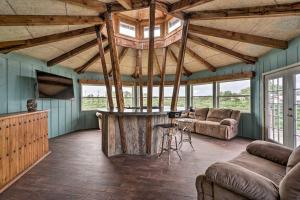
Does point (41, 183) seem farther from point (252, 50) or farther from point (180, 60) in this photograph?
point (252, 50)

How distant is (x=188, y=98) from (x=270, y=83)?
138 inches

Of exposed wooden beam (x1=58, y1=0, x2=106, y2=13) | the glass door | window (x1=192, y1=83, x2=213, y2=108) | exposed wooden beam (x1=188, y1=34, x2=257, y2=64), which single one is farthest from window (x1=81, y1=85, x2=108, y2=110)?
the glass door

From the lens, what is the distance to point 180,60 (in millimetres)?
3836

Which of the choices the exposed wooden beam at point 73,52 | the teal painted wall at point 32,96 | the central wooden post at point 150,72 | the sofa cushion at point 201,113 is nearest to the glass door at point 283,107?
the sofa cushion at point 201,113

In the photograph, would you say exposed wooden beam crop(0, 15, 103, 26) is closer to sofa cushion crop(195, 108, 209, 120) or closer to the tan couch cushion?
the tan couch cushion

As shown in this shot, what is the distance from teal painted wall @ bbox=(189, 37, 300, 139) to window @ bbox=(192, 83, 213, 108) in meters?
0.84

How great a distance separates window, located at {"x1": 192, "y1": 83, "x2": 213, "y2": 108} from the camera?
699 cm

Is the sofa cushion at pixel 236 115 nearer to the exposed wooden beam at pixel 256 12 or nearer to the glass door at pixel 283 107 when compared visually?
the glass door at pixel 283 107

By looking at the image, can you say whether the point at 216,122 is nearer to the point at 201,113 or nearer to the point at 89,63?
the point at 201,113

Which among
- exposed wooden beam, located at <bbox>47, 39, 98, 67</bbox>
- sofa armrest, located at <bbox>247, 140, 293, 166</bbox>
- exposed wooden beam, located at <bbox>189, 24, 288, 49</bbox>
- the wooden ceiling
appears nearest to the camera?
sofa armrest, located at <bbox>247, 140, 293, 166</bbox>

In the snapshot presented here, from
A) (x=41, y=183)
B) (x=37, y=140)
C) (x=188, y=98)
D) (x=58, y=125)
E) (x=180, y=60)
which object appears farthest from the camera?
(x=188, y=98)

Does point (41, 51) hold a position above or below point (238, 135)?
above

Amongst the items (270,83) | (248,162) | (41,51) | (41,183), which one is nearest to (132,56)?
(41,51)

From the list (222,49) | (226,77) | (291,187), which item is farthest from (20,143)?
(226,77)
